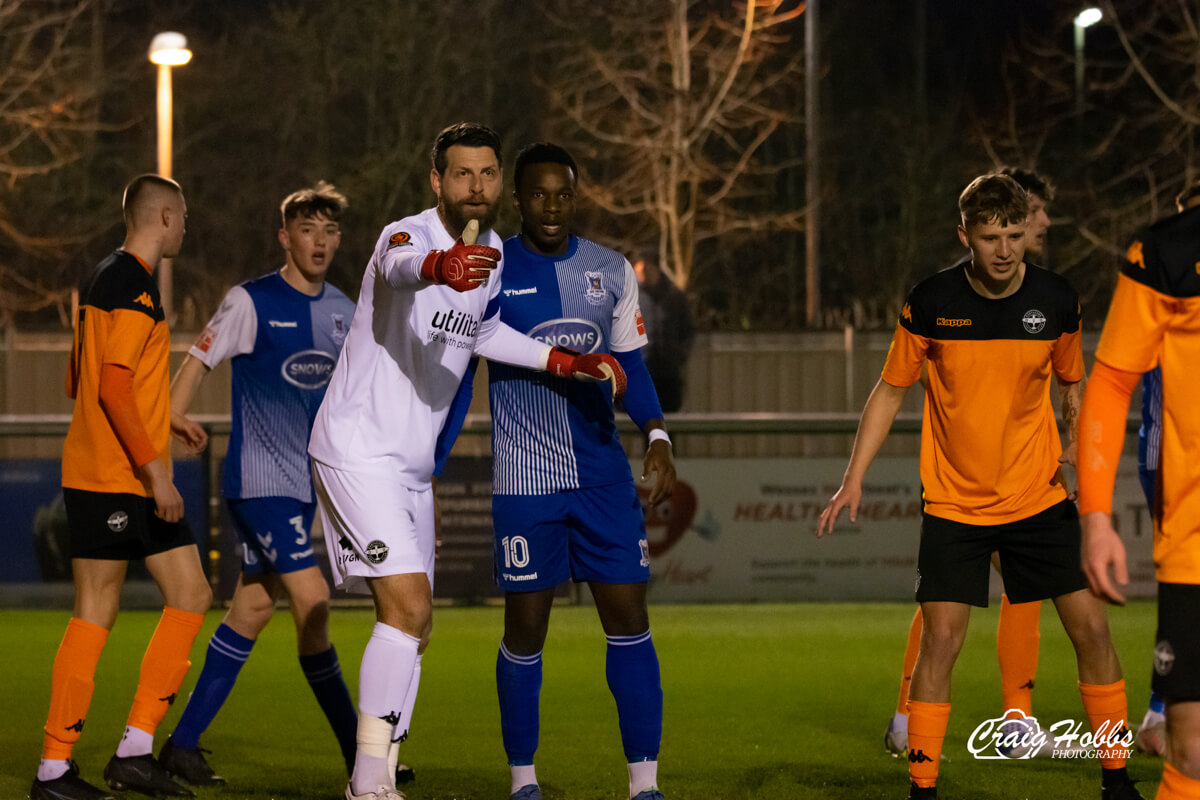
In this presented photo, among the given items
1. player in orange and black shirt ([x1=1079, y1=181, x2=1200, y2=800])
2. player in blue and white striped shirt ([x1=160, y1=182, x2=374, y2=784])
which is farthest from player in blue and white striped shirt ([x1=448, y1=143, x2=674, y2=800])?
player in orange and black shirt ([x1=1079, y1=181, x2=1200, y2=800])

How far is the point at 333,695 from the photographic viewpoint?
19.8ft

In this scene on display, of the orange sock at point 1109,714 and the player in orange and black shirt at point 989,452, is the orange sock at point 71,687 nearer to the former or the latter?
the player in orange and black shirt at point 989,452


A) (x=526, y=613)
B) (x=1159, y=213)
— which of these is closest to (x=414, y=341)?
(x=526, y=613)

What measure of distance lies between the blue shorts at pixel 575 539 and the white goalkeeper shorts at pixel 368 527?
20.8 inches

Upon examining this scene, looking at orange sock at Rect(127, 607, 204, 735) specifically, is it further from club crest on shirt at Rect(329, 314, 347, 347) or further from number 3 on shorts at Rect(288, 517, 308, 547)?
club crest on shirt at Rect(329, 314, 347, 347)

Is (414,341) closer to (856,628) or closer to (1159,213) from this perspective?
(856,628)

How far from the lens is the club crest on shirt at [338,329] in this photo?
6.41 metres

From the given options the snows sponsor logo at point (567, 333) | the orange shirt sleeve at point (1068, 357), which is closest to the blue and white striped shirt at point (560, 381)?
the snows sponsor logo at point (567, 333)

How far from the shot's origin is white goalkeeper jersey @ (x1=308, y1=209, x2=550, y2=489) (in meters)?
4.94

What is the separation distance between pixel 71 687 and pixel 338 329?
191cm

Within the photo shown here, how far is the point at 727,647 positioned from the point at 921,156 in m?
23.6

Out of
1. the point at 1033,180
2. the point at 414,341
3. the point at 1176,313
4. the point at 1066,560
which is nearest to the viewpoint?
the point at 1176,313

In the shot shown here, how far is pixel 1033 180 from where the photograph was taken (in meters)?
6.37

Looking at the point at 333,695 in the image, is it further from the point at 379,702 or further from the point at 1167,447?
the point at 1167,447
